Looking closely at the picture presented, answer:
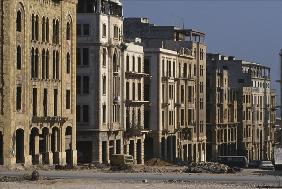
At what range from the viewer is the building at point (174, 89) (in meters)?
134

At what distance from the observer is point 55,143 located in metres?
103

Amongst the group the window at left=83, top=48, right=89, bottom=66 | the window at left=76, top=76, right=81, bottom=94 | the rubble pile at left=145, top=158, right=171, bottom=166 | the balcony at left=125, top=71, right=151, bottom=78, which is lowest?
the rubble pile at left=145, top=158, right=171, bottom=166

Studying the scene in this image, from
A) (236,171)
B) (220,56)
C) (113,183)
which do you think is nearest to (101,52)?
(236,171)

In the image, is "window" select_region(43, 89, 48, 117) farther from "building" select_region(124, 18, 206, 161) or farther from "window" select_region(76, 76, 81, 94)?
"building" select_region(124, 18, 206, 161)

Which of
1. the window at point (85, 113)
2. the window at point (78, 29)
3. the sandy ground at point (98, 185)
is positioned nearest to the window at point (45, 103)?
the window at point (85, 113)

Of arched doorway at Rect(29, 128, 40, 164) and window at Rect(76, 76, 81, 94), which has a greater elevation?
window at Rect(76, 76, 81, 94)

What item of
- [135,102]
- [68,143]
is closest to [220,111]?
[135,102]

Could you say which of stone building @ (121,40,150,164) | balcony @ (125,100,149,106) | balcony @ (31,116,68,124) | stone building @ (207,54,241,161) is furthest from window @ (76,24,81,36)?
stone building @ (207,54,241,161)

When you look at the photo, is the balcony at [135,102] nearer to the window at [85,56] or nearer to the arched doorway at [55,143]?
the window at [85,56]

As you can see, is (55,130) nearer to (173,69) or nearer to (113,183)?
(113,183)

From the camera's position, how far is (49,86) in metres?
101

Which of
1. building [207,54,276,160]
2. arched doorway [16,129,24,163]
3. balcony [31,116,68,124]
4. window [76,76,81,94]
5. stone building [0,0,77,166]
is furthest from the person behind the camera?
building [207,54,276,160]

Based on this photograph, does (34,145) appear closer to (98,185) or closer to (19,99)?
(19,99)

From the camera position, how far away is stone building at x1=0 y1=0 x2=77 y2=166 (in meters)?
91.0
